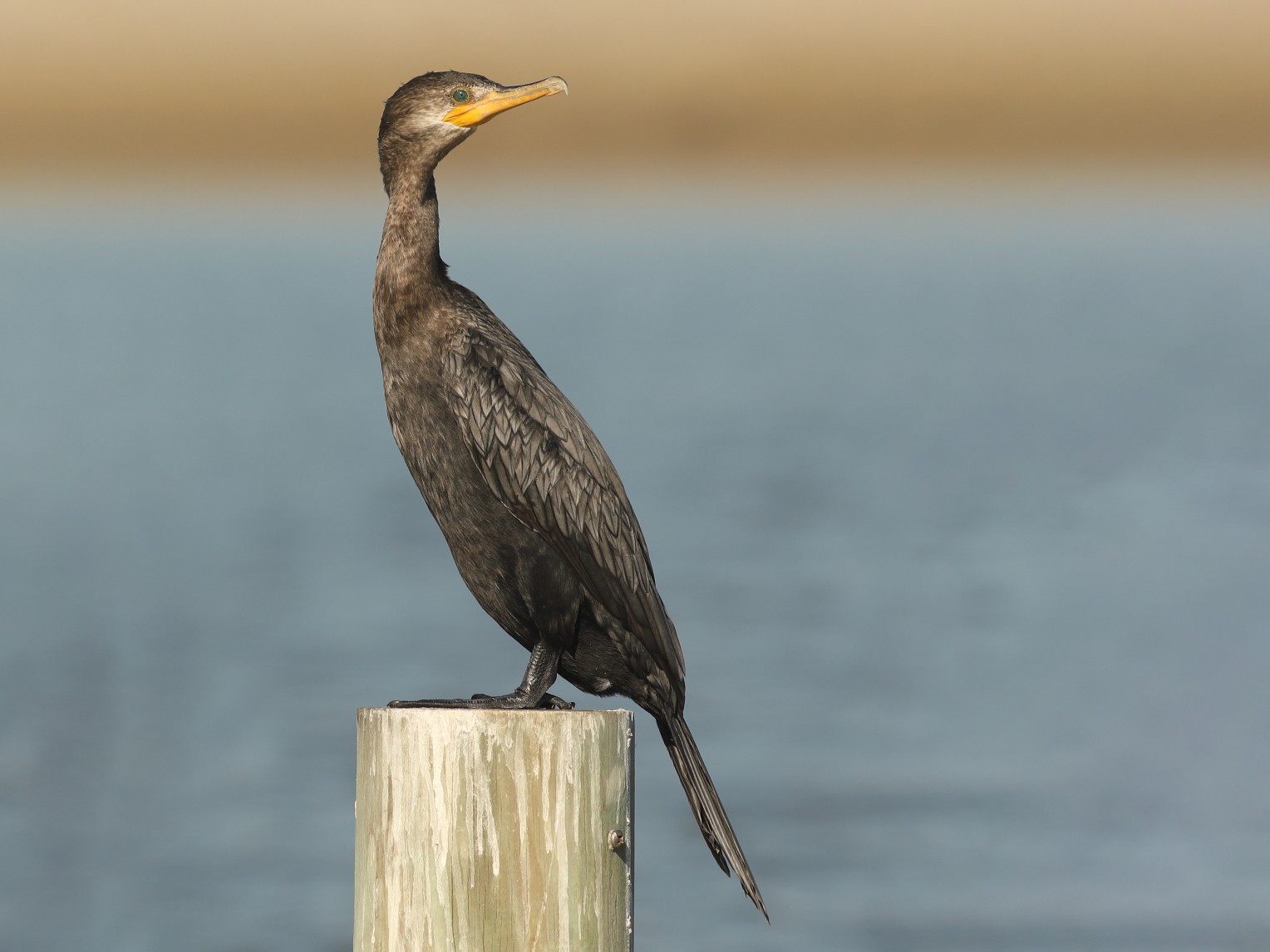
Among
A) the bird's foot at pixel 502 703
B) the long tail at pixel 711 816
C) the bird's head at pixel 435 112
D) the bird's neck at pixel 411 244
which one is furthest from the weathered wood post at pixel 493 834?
the bird's head at pixel 435 112

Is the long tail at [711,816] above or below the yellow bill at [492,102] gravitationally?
below

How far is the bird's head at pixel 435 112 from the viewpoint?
4.97 meters

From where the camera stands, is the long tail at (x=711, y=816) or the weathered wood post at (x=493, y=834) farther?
the long tail at (x=711, y=816)

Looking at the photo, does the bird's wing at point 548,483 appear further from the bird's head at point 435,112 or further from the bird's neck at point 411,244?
the bird's head at point 435,112

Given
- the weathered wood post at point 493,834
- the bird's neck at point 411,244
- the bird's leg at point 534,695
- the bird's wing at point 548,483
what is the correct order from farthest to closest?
1. the bird's neck at point 411,244
2. the bird's wing at point 548,483
3. the bird's leg at point 534,695
4. the weathered wood post at point 493,834

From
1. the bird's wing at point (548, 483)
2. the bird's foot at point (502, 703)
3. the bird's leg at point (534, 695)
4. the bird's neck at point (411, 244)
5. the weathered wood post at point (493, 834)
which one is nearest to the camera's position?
the weathered wood post at point (493, 834)

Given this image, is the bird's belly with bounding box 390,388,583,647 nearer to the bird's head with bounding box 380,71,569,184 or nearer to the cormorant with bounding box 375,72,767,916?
the cormorant with bounding box 375,72,767,916

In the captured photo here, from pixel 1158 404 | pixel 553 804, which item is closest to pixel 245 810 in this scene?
pixel 553 804

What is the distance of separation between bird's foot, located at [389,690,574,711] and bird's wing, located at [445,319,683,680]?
301mm

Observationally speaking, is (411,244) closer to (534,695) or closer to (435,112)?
(435,112)

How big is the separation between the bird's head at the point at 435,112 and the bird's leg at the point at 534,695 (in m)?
1.35

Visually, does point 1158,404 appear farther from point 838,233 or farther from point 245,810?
point 838,233

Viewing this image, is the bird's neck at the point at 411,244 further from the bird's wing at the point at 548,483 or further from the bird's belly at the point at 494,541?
the bird's belly at the point at 494,541

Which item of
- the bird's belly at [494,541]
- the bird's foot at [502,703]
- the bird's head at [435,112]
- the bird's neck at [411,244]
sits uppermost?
the bird's head at [435,112]
